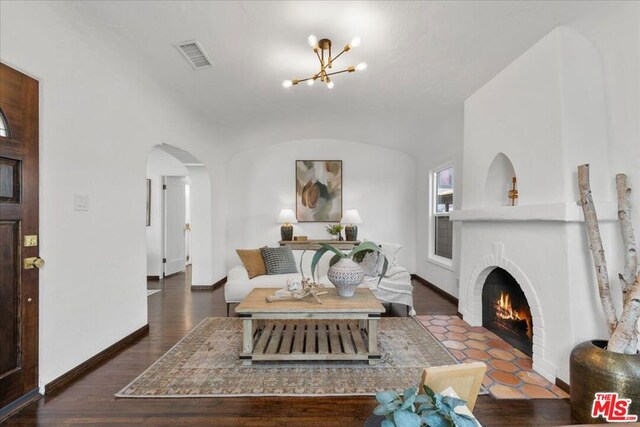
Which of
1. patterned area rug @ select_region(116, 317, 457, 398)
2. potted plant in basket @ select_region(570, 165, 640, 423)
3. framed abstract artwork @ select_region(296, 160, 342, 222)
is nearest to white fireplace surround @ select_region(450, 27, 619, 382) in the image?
potted plant in basket @ select_region(570, 165, 640, 423)

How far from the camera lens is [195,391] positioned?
6.57 feet

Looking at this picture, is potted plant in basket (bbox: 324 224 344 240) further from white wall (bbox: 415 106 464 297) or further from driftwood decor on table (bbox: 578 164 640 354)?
driftwood decor on table (bbox: 578 164 640 354)

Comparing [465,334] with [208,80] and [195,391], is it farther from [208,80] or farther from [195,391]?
[208,80]

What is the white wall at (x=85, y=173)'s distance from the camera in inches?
78.3

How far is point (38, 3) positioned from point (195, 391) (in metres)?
2.69

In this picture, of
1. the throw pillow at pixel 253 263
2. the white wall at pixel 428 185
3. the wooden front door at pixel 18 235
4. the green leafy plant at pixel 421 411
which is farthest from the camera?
the white wall at pixel 428 185

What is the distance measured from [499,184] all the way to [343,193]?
10.1ft

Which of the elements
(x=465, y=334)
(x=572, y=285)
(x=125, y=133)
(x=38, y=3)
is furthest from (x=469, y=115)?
(x=38, y=3)

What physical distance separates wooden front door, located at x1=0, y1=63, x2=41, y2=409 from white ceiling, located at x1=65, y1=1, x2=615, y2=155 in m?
0.79

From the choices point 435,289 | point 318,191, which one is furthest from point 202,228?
point 435,289

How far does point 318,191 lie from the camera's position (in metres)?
5.77

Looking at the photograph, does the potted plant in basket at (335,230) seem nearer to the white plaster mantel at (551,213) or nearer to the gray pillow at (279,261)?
the gray pillow at (279,261)

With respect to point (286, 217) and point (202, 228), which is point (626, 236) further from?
point (202, 228)
